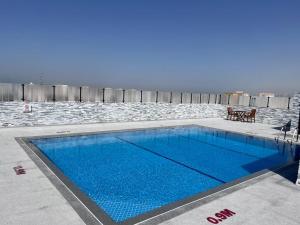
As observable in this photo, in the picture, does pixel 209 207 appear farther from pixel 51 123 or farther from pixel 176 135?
pixel 51 123

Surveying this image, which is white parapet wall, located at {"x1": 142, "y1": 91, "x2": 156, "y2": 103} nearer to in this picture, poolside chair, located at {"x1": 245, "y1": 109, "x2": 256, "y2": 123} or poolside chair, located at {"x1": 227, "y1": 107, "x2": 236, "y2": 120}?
poolside chair, located at {"x1": 227, "y1": 107, "x2": 236, "y2": 120}

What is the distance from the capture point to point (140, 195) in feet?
19.0

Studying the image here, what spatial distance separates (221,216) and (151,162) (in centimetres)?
452

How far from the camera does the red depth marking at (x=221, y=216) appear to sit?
411 centimetres

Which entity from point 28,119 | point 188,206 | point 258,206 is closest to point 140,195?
point 188,206

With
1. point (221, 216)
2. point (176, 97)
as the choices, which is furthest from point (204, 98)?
point (221, 216)

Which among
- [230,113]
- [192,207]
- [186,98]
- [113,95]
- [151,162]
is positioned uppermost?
[113,95]

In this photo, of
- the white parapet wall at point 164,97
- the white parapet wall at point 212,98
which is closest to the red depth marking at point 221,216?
the white parapet wall at point 164,97

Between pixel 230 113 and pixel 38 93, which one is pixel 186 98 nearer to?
pixel 230 113

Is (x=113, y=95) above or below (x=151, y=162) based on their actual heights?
above

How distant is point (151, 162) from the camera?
862 centimetres

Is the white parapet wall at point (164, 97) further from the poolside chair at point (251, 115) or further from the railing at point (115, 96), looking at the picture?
the poolside chair at point (251, 115)

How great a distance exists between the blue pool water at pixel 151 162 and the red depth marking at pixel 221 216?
53.1 inches

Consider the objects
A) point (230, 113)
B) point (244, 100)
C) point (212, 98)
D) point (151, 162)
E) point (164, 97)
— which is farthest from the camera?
point (212, 98)
